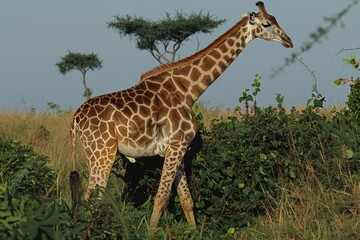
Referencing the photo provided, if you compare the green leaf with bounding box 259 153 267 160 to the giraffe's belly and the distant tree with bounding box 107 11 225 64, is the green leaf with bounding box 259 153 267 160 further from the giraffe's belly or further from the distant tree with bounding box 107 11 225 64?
the distant tree with bounding box 107 11 225 64

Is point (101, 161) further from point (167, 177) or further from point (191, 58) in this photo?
point (191, 58)

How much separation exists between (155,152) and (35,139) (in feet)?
23.1

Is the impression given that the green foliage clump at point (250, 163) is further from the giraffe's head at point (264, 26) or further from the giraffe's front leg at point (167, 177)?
the giraffe's head at point (264, 26)

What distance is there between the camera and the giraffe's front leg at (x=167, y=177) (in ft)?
25.5

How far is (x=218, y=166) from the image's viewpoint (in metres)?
8.28

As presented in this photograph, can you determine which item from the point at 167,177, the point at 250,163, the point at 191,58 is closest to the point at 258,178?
the point at 250,163

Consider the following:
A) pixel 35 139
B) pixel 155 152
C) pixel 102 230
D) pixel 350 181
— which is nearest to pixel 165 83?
pixel 155 152

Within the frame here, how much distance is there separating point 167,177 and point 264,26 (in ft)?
7.63

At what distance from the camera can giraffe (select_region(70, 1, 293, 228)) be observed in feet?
25.0

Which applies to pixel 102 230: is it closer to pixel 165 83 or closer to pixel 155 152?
pixel 155 152

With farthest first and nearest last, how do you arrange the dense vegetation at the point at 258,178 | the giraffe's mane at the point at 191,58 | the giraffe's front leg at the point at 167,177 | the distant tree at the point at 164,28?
Answer: the distant tree at the point at 164,28
the giraffe's mane at the point at 191,58
the giraffe's front leg at the point at 167,177
the dense vegetation at the point at 258,178

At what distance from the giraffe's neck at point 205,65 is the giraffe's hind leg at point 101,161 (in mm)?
1114

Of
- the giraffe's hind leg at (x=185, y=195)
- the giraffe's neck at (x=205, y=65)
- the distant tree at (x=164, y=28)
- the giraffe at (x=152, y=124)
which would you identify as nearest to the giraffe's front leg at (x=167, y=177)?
the giraffe at (x=152, y=124)

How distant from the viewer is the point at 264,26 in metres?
8.87
